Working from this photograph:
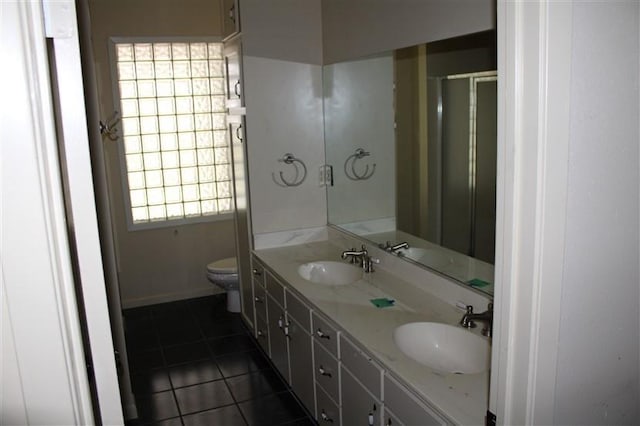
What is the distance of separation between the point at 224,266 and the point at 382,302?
2220 mm

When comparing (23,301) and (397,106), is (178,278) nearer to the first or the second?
(397,106)

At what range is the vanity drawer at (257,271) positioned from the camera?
A: 11.7 ft

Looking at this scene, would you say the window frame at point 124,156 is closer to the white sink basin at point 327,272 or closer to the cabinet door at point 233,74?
the cabinet door at point 233,74

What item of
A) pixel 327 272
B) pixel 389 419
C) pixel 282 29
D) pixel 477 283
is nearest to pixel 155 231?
pixel 327 272

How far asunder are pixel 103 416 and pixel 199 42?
4.09 meters

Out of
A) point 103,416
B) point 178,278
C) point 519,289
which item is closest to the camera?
point 103,416

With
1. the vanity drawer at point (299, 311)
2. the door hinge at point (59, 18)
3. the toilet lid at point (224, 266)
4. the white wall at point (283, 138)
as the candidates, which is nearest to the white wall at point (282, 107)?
the white wall at point (283, 138)

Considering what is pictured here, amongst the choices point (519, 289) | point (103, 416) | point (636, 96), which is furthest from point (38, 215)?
point (636, 96)

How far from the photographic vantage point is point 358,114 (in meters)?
3.51

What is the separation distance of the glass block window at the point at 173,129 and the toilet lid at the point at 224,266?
507 mm

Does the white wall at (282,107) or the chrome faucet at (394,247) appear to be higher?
the white wall at (282,107)

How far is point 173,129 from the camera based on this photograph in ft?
15.5

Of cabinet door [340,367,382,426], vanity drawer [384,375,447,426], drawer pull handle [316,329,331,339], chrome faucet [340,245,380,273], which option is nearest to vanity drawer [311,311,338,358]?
drawer pull handle [316,329,331,339]

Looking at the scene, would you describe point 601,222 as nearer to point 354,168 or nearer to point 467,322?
point 467,322
